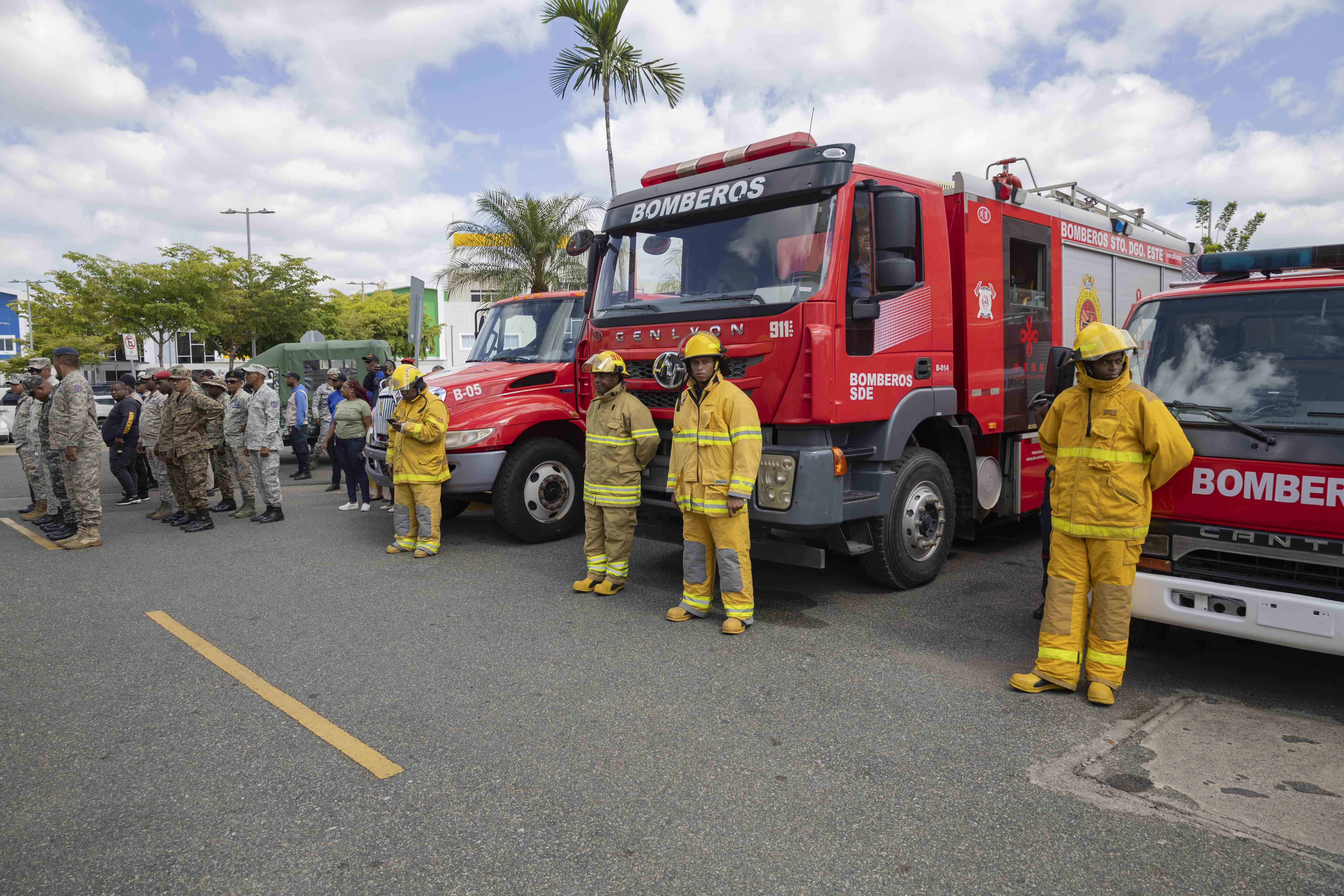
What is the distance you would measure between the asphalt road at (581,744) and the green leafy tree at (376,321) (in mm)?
43149

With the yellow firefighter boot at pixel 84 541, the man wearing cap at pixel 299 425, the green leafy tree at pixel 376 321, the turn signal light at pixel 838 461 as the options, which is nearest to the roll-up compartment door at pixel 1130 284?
the turn signal light at pixel 838 461

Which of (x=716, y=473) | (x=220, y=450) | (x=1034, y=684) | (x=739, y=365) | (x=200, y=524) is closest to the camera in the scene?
(x=1034, y=684)

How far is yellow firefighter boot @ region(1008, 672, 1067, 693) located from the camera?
434cm

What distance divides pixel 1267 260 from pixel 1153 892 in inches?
146

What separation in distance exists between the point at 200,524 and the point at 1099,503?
8.97 m

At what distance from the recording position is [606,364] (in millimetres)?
6047

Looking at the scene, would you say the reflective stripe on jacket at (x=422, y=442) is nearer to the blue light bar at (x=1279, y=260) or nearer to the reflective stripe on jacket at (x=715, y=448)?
the reflective stripe on jacket at (x=715, y=448)

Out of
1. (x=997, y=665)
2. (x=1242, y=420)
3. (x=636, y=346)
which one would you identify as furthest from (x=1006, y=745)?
(x=636, y=346)

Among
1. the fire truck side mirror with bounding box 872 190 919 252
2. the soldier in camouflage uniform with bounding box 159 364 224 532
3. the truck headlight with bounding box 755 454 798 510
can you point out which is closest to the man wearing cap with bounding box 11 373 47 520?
the soldier in camouflage uniform with bounding box 159 364 224 532

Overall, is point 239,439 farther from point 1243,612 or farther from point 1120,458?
point 1243,612

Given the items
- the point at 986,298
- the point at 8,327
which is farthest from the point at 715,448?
the point at 8,327

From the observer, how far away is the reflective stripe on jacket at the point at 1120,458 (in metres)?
4.01

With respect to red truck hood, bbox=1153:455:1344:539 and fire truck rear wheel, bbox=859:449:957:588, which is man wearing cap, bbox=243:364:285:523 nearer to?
fire truck rear wheel, bbox=859:449:957:588

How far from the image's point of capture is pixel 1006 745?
3.76m
